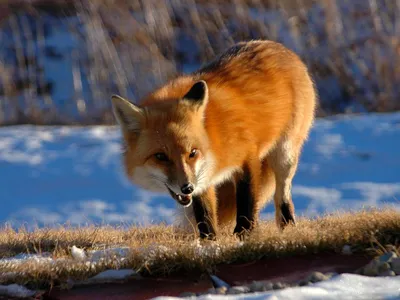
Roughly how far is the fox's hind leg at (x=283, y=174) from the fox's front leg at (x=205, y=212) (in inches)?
32.4

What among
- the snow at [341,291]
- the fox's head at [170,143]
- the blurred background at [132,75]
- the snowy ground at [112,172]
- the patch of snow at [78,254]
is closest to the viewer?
the snow at [341,291]

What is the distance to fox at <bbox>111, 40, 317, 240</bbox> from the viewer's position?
5242 millimetres

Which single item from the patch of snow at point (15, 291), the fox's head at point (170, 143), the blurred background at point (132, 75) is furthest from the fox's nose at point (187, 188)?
the blurred background at point (132, 75)

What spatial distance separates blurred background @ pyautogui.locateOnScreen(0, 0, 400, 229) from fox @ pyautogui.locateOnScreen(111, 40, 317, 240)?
10.8 feet

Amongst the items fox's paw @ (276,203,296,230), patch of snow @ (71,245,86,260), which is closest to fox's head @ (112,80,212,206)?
patch of snow @ (71,245,86,260)

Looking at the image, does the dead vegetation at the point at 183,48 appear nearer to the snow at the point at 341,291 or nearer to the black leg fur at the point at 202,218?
the black leg fur at the point at 202,218

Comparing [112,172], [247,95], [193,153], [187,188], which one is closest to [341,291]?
[187,188]

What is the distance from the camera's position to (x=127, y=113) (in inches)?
214

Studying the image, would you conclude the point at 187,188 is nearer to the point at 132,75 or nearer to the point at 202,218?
the point at 202,218

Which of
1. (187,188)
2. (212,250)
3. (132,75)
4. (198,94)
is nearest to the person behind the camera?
(212,250)

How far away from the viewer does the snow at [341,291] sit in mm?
3643

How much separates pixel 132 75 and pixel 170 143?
9.58 meters

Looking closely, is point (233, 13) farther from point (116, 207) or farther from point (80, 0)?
point (116, 207)

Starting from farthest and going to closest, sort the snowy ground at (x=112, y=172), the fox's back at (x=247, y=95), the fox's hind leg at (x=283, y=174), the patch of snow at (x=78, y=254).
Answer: the snowy ground at (x=112, y=172)
the fox's hind leg at (x=283, y=174)
the fox's back at (x=247, y=95)
the patch of snow at (x=78, y=254)
